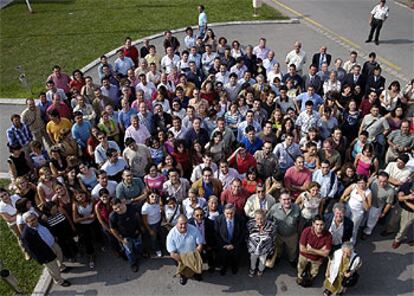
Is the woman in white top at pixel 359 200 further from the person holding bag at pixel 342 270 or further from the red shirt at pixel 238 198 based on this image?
the red shirt at pixel 238 198

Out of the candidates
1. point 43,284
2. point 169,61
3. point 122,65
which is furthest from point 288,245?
point 122,65

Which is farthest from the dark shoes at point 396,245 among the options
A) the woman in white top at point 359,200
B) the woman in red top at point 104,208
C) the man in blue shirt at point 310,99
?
the woman in red top at point 104,208

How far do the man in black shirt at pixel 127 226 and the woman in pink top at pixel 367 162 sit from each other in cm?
490

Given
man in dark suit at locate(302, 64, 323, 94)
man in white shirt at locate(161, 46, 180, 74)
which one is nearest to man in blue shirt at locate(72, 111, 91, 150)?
man in white shirt at locate(161, 46, 180, 74)

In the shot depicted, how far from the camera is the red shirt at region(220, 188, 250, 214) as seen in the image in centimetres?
789

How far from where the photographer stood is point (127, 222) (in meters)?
7.60

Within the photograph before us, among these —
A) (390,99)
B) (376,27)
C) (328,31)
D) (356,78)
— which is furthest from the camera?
A: (328,31)

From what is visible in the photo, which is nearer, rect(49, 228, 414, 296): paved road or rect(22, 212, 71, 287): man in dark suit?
rect(22, 212, 71, 287): man in dark suit

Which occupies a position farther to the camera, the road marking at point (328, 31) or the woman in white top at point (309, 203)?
the road marking at point (328, 31)

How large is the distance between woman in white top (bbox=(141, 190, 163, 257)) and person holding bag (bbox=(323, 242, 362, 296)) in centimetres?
340

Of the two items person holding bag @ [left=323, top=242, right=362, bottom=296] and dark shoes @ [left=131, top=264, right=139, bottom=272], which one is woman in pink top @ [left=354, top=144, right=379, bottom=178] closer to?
person holding bag @ [left=323, top=242, right=362, bottom=296]

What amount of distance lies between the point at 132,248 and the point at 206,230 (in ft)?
5.39

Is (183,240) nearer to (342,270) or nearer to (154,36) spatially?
(342,270)

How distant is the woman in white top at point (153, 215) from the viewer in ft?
25.4
